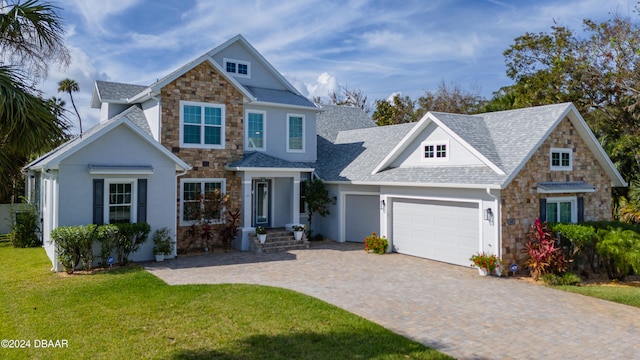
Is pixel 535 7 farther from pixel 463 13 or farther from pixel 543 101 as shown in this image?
pixel 543 101

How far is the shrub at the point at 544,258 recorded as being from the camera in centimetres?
1318

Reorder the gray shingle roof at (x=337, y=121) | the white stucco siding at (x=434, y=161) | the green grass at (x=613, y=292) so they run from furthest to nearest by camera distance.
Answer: the gray shingle roof at (x=337, y=121) < the white stucco siding at (x=434, y=161) < the green grass at (x=613, y=292)

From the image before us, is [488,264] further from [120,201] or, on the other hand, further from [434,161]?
[120,201]

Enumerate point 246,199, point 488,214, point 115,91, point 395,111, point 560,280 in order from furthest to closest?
point 395,111
point 115,91
point 246,199
point 488,214
point 560,280

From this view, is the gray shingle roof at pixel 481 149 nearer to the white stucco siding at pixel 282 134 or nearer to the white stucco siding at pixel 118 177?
the white stucco siding at pixel 282 134

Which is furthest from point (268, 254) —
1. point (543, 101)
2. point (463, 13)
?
point (543, 101)

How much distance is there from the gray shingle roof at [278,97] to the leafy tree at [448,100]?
2494cm

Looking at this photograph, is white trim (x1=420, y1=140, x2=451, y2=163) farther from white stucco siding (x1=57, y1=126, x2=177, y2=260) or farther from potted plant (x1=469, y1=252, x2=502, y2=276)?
white stucco siding (x1=57, y1=126, x2=177, y2=260)

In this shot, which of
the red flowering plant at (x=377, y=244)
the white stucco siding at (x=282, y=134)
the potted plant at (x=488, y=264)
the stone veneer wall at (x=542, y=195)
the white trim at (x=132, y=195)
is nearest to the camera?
the potted plant at (x=488, y=264)

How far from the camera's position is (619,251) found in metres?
13.4

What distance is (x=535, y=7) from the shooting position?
A: 18969 mm

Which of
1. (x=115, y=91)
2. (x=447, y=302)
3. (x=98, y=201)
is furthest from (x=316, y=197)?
(x=115, y=91)

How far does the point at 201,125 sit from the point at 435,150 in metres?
9.54

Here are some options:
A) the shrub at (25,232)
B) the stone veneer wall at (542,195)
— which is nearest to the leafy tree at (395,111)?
the stone veneer wall at (542,195)
